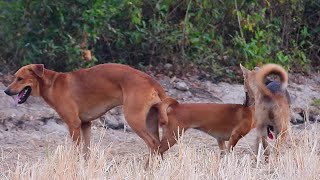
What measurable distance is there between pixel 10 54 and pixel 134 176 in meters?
5.68

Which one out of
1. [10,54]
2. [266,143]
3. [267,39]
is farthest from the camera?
[267,39]

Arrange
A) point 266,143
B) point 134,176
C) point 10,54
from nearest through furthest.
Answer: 1. point 134,176
2. point 266,143
3. point 10,54

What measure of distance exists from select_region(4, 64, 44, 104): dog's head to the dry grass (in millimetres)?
1930

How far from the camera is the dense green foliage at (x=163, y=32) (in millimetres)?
13578

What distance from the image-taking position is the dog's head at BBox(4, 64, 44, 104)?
10969 millimetres

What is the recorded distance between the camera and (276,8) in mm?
15641

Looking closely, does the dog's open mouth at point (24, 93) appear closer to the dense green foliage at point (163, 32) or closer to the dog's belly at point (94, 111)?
the dog's belly at point (94, 111)

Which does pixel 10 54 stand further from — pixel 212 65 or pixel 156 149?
pixel 156 149

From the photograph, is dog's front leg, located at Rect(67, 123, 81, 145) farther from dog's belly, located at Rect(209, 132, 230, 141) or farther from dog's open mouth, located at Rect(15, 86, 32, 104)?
dog's belly, located at Rect(209, 132, 230, 141)

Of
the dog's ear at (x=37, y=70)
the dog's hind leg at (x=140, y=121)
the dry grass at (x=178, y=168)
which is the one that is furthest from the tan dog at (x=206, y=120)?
the dog's ear at (x=37, y=70)

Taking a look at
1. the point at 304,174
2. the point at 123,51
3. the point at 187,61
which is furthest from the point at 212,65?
the point at 304,174

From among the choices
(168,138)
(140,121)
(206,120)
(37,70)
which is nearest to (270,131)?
(206,120)

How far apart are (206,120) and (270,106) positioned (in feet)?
2.57

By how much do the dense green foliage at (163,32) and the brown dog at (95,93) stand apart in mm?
2389
